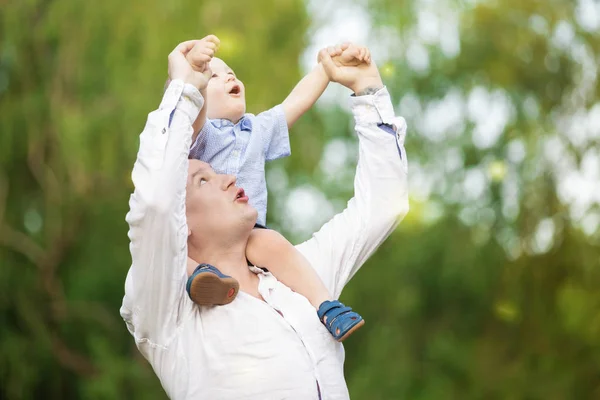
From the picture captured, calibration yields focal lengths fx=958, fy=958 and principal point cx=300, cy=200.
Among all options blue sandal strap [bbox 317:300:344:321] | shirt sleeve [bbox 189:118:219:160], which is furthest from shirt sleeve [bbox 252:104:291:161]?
blue sandal strap [bbox 317:300:344:321]

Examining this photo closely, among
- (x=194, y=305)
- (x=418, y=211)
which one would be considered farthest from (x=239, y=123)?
(x=418, y=211)

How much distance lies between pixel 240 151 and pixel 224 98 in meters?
0.12

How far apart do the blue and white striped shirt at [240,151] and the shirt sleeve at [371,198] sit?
16 cm

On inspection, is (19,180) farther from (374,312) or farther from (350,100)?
(350,100)

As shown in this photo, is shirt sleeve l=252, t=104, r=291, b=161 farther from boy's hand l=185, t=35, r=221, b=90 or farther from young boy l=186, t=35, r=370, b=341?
boy's hand l=185, t=35, r=221, b=90

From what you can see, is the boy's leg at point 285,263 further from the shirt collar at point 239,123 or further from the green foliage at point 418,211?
the green foliage at point 418,211

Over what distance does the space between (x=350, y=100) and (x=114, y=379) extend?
15.4ft

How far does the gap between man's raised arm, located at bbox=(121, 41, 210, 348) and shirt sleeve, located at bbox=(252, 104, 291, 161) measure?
0.99 feet

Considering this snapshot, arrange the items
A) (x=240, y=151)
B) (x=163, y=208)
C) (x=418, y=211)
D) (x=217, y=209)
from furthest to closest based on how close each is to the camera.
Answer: (x=418, y=211), (x=240, y=151), (x=217, y=209), (x=163, y=208)

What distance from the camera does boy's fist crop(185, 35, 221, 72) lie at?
67.0 inches

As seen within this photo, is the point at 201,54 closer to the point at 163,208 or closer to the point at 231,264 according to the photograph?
the point at 163,208

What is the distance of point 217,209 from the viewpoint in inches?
71.2

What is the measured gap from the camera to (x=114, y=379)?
6.29 meters

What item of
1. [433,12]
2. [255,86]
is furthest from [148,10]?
[433,12]
